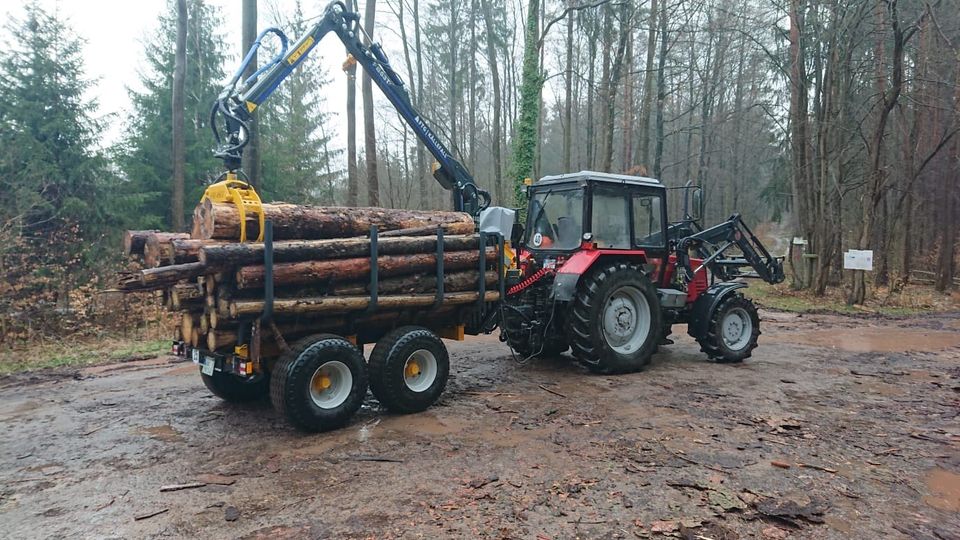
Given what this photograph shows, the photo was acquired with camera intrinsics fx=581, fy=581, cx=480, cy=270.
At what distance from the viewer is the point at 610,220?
7.19 m

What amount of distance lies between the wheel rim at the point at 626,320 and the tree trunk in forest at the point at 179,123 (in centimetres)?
1091

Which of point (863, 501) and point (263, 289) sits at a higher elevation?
point (263, 289)

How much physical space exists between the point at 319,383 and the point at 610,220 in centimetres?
406

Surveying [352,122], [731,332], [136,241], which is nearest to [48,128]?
[352,122]

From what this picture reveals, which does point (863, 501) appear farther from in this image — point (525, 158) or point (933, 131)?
point (933, 131)

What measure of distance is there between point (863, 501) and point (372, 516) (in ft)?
9.76

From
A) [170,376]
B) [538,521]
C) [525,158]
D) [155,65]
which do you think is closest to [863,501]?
[538,521]

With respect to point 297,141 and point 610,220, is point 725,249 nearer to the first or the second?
point 610,220

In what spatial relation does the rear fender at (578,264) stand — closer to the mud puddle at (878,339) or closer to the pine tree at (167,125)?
the mud puddle at (878,339)

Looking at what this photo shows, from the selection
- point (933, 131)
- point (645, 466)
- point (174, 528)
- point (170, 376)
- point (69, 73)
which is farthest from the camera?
Answer: point (933, 131)

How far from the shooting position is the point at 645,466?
Result: 13.5 ft

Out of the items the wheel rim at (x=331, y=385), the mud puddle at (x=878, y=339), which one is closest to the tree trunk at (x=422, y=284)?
the wheel rim at (x=331, y=385)

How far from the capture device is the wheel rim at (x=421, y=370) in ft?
17.9

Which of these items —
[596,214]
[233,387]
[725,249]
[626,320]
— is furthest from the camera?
[725,249]
